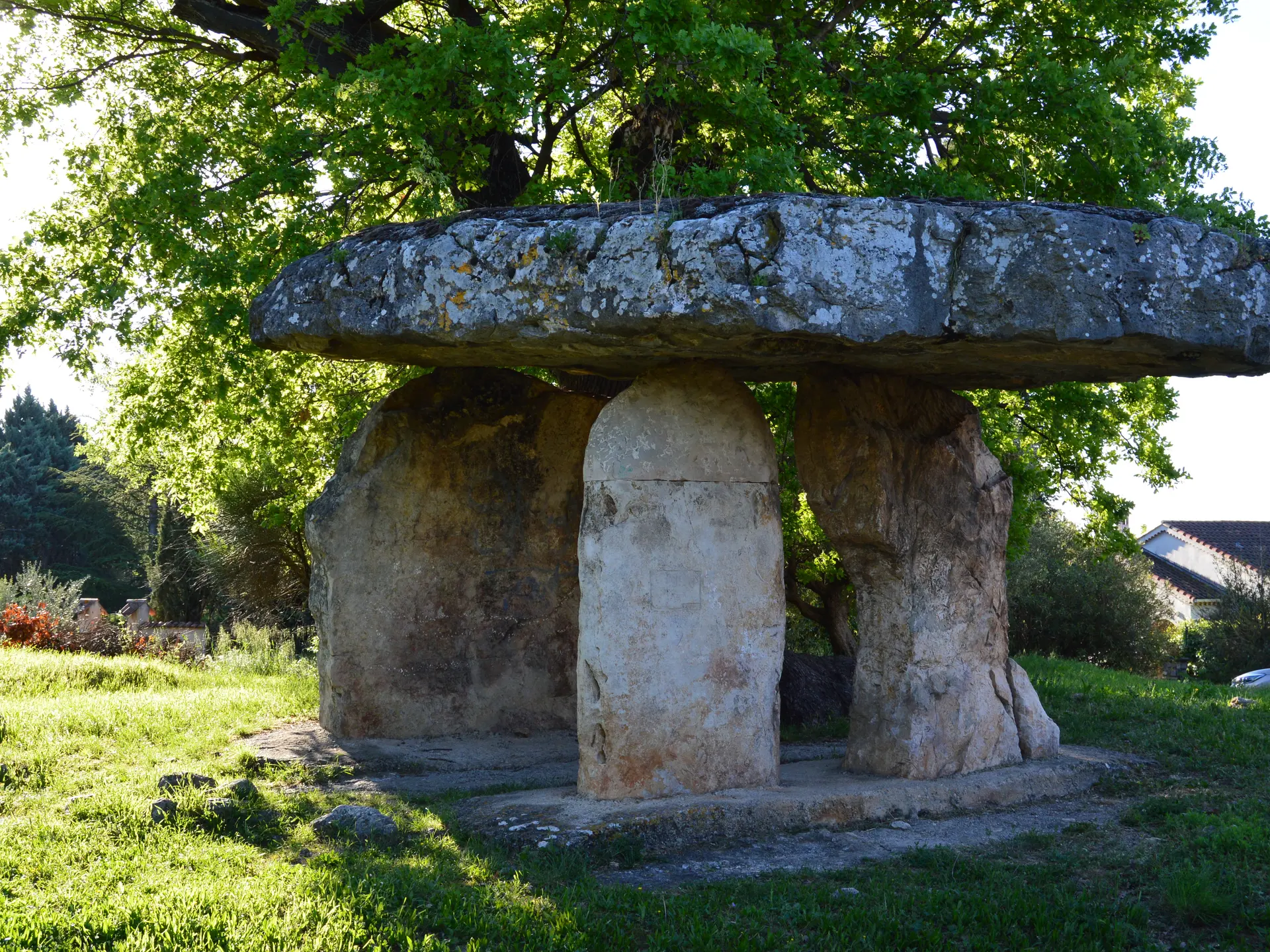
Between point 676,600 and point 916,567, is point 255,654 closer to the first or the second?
point 676,600

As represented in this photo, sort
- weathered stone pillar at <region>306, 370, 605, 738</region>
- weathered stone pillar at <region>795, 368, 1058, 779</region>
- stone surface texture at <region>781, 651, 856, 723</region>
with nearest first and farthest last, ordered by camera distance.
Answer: weathered stone pillar at <region>795, 368, 1058, 779</region> → weathered stone pillar at <region>306, 370, 605, 738</region> → stone surface texture at <region>781, 651, 856, 723</region>

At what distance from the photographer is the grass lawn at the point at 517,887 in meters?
4.73

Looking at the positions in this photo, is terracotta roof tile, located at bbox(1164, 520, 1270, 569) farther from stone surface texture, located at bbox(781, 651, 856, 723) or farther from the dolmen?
the dolmen

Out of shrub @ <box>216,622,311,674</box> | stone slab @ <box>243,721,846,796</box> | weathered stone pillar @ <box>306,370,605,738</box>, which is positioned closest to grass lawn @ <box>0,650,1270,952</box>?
stone slab @ <box>243,721,846,796</box>

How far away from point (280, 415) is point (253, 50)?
3887 millimetres

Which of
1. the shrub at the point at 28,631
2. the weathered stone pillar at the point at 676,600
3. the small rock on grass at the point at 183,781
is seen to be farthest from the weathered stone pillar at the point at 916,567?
the shrub at the point at 28,631

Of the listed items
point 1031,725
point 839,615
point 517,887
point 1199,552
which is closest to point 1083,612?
point 839,615

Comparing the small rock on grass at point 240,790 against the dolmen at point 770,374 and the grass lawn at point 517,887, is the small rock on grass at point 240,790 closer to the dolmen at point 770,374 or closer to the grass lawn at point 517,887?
the grass lawn at point 517,887

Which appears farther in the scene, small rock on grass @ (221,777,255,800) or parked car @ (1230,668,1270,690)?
parked car @ (1230,668,1270,690)

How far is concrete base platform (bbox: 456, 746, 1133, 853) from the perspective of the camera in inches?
244

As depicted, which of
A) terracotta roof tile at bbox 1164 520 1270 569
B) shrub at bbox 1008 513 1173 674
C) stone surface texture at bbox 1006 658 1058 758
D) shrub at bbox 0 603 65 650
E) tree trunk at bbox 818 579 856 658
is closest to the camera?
stone surface texture at bbox 1006 658 1058 758

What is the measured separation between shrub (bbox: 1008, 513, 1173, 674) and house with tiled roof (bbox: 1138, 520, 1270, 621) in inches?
462

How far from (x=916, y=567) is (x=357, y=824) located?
151 inches

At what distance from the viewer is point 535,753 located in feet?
29.6
